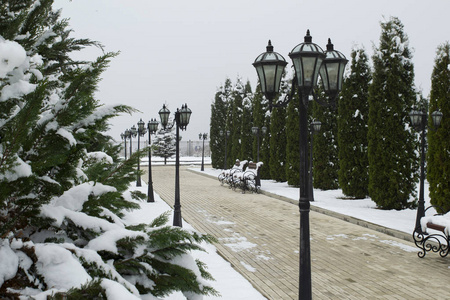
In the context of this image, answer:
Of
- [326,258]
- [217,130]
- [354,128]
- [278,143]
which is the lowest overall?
[326,258]

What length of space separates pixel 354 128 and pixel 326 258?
9.57m

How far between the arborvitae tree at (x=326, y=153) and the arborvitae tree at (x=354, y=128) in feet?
7.04

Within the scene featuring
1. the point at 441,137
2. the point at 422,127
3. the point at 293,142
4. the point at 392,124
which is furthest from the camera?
the point at 293,142

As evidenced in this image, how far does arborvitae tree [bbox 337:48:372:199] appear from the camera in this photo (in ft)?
51.8

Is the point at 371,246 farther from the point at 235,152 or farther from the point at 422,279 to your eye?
the point at 235,152

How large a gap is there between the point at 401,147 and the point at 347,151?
2868mm

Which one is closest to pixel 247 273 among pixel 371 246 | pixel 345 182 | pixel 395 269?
pixel 395 269

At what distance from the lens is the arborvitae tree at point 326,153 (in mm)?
18438

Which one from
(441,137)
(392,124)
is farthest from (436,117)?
(392,124)

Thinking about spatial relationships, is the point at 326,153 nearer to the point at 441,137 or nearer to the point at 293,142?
the point at 293,142

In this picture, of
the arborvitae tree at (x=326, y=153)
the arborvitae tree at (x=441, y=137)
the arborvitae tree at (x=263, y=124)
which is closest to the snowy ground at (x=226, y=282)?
the arborvitae tree at (x=441, y=137)

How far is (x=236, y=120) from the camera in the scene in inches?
1310

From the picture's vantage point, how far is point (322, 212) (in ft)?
42.1

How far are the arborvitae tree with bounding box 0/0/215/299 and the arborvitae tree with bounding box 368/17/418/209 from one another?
12.9 m
